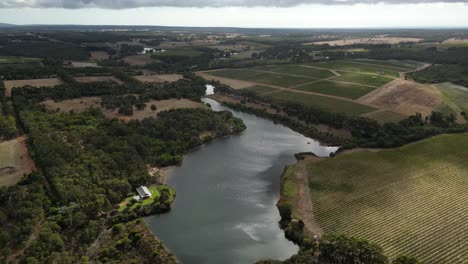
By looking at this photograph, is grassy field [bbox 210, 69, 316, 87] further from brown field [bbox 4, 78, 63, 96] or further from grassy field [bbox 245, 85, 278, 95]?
brown field [bbox 4, 78, 63, 96]

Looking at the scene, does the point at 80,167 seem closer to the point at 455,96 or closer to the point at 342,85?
the point at 342,85

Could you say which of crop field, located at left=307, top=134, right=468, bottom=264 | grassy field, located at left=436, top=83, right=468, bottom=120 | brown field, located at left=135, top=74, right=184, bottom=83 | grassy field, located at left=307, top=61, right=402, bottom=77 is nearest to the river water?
crop field, located at left=307, top=134, right=468, bottom=264

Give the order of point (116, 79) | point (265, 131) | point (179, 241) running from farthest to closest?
point (116, 79), point (265, 131), point (179, 241)

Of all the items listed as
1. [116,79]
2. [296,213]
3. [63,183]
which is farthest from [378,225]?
[116,79]

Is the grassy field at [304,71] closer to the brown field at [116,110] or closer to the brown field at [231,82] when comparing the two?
the brown field at [231,82]

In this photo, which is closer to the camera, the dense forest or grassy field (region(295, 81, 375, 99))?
the dense forest

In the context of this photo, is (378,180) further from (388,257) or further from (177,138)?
(177,138)
